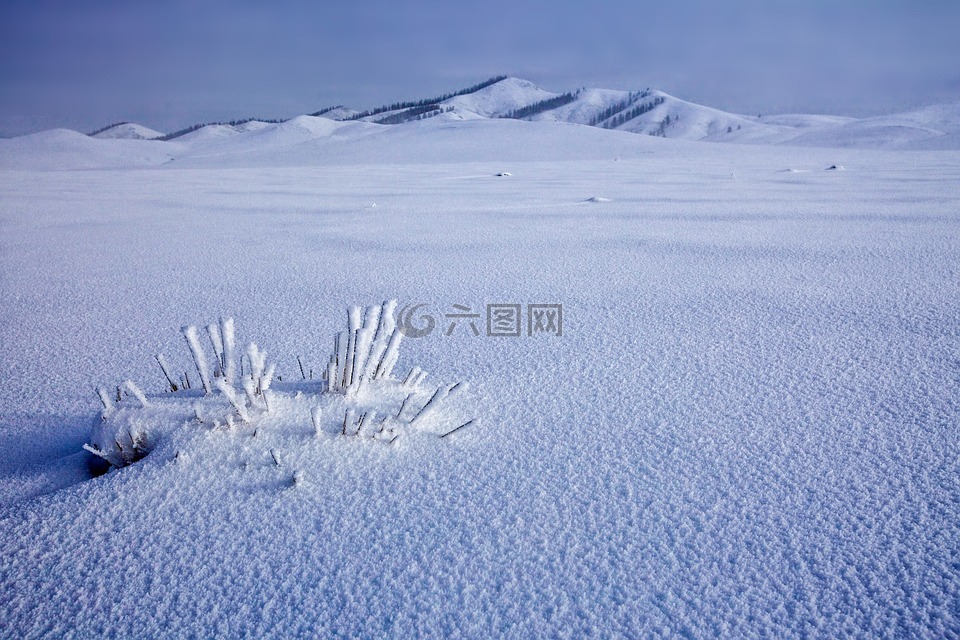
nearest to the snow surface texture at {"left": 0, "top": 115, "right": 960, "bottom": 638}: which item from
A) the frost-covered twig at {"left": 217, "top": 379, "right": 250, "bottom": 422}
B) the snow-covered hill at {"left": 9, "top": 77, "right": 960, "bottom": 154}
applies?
the frost-covered twig at {"left": 217, "top": 379, "right": 250, "bottom": 422}

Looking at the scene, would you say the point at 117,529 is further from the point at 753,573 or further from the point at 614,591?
the point at 753,573

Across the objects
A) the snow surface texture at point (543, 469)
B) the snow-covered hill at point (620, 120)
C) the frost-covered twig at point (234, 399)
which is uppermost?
the snow-covered hill at point (620, 120)

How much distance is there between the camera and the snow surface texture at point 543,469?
745 millimetres

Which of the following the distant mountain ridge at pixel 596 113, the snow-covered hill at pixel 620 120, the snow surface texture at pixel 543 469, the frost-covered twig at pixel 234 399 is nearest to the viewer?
the snow surface texture at pixel 543 469

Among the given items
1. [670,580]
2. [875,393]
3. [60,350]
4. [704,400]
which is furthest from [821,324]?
[60,350]

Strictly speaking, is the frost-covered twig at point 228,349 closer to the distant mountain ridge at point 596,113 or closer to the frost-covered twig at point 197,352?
the frost-covered twig at point 197,352

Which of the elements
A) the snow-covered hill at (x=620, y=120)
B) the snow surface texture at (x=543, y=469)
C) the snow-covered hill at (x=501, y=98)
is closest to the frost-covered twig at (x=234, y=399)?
the snow surface texture at (x=543, y=469)

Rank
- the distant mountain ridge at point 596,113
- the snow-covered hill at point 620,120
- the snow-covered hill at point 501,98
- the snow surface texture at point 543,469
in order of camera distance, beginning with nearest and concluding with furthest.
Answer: the snow surface texture at point 543,469 → the snow-covered hill at point 620,120 → the distant mountain ridge at point 596,113 → the snow-covered hill at point 501,98

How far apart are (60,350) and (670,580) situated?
6.33 ft

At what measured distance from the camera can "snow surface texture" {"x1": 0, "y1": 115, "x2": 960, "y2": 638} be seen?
75 centimetres

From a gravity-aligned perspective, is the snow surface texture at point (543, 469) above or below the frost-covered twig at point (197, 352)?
below

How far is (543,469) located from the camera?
1041mm

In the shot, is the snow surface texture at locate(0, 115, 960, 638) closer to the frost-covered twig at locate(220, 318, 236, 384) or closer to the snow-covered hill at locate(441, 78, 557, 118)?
Result: the frost-covered twig at locate(220, 318, 236, 384)

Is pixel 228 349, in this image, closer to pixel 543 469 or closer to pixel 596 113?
pixel 543 469
